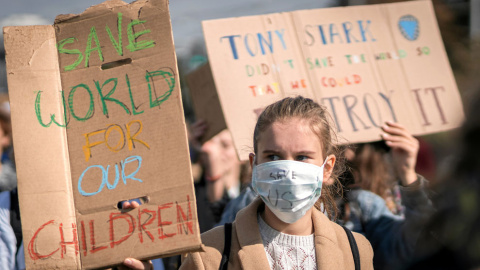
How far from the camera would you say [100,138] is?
7.71ft

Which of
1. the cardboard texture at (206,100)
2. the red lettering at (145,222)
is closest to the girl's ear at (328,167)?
the red lettering at (145,222)

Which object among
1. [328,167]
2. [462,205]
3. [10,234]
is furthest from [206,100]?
[462,205]

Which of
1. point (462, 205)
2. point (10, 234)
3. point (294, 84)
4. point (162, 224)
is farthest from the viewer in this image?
point (294, 84)

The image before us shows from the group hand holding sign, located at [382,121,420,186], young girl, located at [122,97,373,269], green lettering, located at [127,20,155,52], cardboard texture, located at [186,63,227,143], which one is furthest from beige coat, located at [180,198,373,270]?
cardboard texture, located at [186,63,227,143]

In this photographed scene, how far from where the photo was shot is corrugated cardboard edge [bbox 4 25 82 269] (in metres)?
2.29

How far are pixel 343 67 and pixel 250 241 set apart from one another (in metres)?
1.98

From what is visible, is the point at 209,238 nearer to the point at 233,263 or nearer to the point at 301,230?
the point at 233,263

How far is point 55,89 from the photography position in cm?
237

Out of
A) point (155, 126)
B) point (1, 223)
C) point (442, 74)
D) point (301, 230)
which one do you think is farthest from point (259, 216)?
point (442, 74)

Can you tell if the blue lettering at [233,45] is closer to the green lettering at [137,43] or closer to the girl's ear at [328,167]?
the girl's ear at [328,167]

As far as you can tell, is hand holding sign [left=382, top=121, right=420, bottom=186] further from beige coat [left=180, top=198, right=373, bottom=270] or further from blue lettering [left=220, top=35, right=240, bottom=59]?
beige coat [left=180, top=198, right=373, bottom=270]

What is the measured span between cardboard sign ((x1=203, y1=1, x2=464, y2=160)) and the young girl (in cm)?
123

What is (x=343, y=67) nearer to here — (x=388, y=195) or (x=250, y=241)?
(x=388, y=195)

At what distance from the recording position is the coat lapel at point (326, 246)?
2.46m
